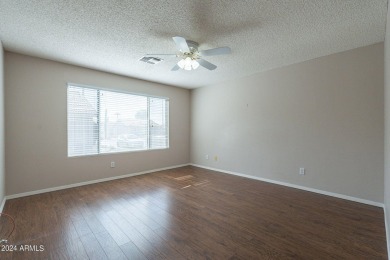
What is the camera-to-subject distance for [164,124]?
5324 millimetres

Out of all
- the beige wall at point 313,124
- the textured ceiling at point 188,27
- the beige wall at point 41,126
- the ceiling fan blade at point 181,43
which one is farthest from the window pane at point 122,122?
the ceiling fan blade at point 181,43

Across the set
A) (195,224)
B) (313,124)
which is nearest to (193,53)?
(195,224)

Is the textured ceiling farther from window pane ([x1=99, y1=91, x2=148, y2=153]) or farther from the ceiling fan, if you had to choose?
window pane ([x1=99, y1=91, x2=148, y2=153])

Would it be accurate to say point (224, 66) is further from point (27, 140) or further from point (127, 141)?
point (27, 140)

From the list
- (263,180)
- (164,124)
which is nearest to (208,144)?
(164,124)

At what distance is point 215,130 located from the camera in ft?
16.9

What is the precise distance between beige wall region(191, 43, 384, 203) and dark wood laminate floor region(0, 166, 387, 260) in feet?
1.53

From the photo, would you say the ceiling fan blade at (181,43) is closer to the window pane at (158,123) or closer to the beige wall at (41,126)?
the beige wall at (41,126)

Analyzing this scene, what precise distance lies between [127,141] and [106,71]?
66.4 inches

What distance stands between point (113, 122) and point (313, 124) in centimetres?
421

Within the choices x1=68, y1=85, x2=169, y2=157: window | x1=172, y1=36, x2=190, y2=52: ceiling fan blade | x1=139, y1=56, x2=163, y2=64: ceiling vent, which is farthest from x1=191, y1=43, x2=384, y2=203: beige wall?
x1=172, y1=36, x2=190, y2=52: ceiling fan blade

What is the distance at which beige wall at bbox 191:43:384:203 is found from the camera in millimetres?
2805

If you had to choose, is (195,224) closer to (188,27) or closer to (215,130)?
(188,27)

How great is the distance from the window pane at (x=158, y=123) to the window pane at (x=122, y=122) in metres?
0.18
